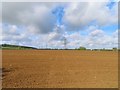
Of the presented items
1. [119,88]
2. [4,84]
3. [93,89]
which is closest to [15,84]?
[4,84]

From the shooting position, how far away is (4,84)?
7355 mm

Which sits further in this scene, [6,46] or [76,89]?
[6,46]

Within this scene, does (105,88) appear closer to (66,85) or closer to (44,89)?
(66,85)

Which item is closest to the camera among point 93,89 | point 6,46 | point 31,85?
point 93,89

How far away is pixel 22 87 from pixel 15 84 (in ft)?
1.91

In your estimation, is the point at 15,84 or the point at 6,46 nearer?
the point at 15,84

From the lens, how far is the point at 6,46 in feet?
141

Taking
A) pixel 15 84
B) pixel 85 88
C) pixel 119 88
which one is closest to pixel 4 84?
pixel 15 84

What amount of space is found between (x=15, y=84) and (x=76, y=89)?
222cm

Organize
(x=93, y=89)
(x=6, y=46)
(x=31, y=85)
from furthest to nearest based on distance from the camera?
(x=6, y=46)
(x=31, y=85)
(x=93, y=89)

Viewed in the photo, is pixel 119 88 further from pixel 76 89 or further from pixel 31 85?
pixel 31 85

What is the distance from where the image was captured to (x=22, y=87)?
6.94 metres

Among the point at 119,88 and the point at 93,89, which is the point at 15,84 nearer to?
the point at 93,89

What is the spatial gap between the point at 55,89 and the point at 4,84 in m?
1.90
